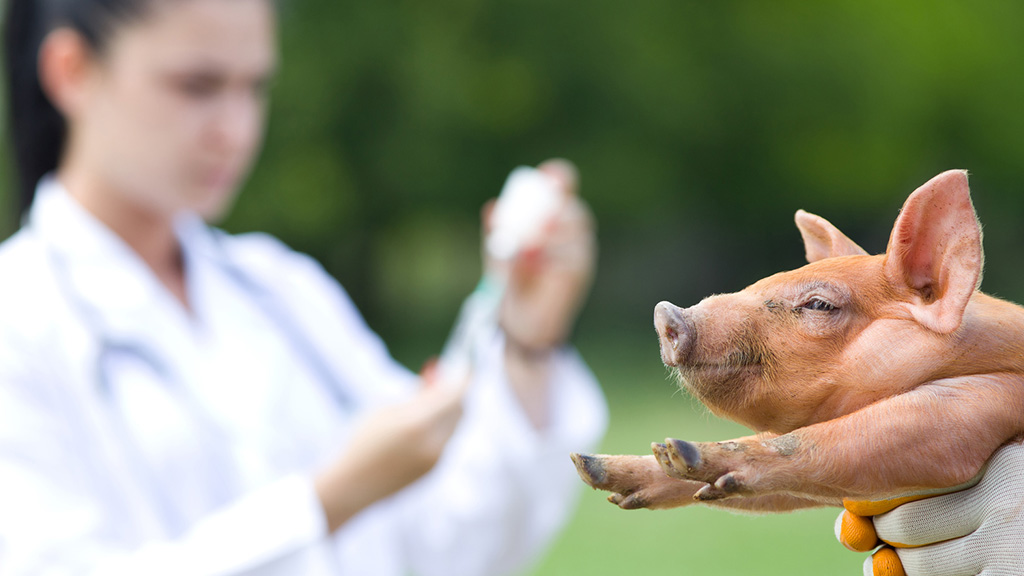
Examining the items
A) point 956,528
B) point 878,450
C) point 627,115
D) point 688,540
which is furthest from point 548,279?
point 627,115

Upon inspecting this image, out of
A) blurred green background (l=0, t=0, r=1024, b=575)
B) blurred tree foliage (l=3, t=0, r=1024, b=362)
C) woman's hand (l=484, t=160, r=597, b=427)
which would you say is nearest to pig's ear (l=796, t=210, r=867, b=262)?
woman's hand (l=484, t=160, r=597, b=427)

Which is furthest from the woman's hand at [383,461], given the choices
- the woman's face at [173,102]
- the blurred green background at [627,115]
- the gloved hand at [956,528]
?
the blurred green background at [627,115]

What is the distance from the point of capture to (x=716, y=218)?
16297mm

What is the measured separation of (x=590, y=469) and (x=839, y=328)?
29 centimetres

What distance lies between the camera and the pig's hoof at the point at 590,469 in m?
0.98

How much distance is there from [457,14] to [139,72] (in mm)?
12002

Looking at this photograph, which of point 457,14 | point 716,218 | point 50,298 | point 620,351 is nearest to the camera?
point 50,298

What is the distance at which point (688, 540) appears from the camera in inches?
254

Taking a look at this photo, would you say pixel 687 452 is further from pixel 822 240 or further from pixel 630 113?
pixel 630 113

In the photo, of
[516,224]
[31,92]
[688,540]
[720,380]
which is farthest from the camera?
[688,540]

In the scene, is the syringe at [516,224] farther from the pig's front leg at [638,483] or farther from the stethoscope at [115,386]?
the pig's front leg at [638,483]

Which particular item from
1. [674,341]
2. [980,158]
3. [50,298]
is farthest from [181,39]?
[980,158]

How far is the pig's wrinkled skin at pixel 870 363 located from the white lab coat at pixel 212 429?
1.43 m

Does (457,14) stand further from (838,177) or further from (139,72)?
(139,72)
